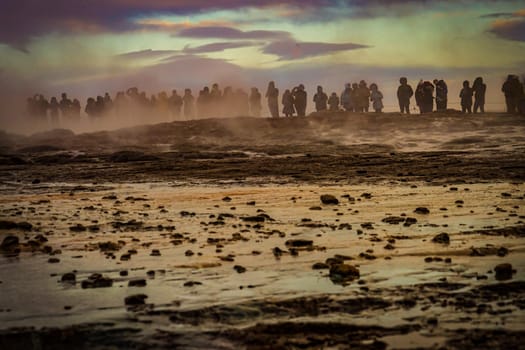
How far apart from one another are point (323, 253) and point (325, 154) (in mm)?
19488

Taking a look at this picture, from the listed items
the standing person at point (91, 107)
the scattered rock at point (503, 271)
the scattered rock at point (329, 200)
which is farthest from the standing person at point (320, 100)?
the scattered rock at point (503, 271)

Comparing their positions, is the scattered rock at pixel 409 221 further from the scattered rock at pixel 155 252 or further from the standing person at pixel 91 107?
the standing person at pixel 91 107

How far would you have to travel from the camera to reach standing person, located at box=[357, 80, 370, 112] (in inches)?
1813

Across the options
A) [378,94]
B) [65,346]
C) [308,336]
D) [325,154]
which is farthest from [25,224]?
[378,94]

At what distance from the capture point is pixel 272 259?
9.30 meters

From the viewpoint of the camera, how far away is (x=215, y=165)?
26.3 m

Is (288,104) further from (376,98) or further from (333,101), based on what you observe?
(376,98)

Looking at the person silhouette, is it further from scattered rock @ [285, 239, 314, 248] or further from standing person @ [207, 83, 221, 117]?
scattered rock @ [285, 239, 314, 248]

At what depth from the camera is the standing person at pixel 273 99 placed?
163ft

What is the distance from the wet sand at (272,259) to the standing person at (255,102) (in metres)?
26.9

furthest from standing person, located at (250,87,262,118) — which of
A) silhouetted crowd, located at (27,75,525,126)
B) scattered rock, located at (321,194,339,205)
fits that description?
scattered rock, located at (321,194,339,205)

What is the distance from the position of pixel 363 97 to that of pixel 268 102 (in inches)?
265

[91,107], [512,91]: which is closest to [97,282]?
[512,91]

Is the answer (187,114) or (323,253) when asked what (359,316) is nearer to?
(323,253)
